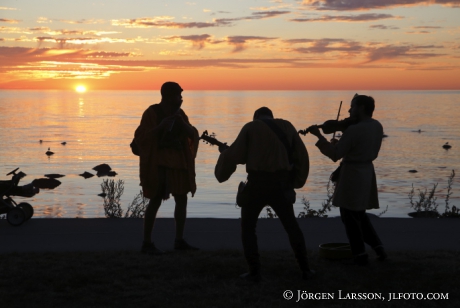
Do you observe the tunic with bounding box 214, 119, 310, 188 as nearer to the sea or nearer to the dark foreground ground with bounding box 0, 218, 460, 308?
the dark foreground ground with bounding box 0, 218, 460, 308

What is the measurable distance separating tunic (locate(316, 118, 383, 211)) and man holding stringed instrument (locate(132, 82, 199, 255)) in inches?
71.1

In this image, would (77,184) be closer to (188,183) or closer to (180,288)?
(188,183)

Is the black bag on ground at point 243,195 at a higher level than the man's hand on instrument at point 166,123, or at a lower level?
lower

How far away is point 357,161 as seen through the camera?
7.65 metres

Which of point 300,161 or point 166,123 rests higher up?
point 166,123

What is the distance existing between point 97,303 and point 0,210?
483 centimetres

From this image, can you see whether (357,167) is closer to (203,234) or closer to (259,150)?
(259,150)

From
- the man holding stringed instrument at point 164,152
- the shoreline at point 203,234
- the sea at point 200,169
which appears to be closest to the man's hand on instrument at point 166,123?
the man holding stringed instrument at point 164,152

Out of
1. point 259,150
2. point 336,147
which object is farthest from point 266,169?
point 336,147

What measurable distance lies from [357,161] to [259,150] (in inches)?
52.0

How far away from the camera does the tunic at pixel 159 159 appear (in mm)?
8367

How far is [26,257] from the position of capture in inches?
318

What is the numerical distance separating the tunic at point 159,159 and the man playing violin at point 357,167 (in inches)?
73.9

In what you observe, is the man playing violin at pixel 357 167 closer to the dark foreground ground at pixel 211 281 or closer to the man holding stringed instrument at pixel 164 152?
the dark foreground ground at pixel 211 281
